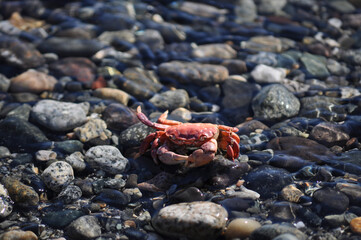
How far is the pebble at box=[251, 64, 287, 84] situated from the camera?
24.7 feet

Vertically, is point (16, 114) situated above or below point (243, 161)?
below

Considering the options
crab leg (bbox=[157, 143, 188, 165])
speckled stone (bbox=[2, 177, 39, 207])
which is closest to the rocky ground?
speckled stone (bbox=[2, 177, 39, 207])

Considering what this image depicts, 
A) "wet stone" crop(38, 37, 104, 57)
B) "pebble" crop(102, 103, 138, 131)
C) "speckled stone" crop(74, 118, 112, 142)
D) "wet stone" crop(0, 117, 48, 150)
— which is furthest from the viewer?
"wet stone" crop(38, 37, 104, 57)

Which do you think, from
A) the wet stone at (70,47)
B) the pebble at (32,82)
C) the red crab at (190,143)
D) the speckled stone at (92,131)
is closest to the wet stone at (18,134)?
the speckled stone at (92,131)

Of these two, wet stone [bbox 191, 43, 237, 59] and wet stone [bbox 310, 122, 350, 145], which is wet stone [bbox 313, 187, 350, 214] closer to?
wet stone [bbox 310, 122, 350, 145]

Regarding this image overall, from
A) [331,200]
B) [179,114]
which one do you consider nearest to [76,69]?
[179,114]

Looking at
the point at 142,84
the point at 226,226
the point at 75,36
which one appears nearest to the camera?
the point at 226,226

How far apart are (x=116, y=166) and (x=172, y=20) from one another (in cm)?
551

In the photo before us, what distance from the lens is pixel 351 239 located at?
3986 millimetres

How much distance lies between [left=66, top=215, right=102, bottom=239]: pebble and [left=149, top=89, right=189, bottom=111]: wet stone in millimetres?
2985

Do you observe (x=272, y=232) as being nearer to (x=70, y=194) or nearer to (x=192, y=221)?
(x=192, y=221)

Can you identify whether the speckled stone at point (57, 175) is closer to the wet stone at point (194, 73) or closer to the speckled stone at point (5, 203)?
the speckled stone at point (5, 203)

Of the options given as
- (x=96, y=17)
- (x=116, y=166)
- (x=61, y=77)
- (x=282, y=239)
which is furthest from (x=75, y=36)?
(x=282, y=239)

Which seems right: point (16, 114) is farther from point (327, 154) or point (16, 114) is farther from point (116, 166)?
point (327, 154)
